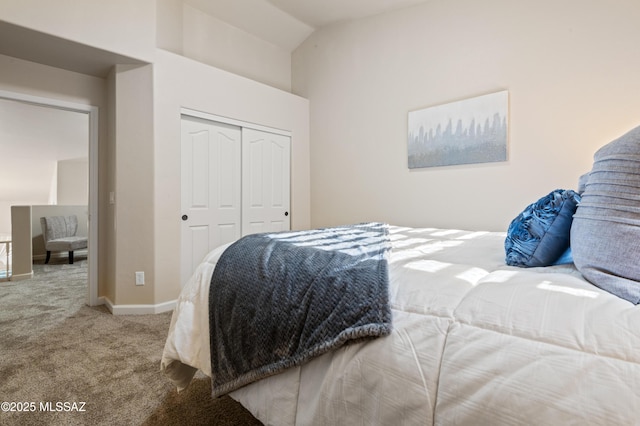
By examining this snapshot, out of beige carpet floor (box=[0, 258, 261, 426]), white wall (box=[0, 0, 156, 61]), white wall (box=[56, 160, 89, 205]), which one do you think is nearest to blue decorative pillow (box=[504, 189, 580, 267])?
beige carpet floor (box=[0, 258, 261, 426])

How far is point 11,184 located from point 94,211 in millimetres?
5595

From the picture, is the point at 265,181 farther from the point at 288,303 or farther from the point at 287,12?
the point at 288,303

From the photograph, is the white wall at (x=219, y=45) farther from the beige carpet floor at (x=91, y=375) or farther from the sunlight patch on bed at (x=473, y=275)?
the sunlight patch on bed at (x=473, y=275)

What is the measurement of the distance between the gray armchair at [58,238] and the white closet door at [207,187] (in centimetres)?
326

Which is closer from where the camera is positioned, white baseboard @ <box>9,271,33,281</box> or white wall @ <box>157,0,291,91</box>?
white wall @ <box>157,0,291,91</box>

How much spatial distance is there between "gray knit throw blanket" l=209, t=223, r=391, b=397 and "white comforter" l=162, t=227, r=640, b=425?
0.05 metres

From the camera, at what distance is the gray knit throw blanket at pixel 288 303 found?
0.86m

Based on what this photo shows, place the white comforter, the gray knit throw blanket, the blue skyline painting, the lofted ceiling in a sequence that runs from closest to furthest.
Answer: the white comforter → the gray knit throw blanket → the blue skyline painting → the lofted ceiling

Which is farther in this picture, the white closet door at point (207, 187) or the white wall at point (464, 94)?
the white closet door at point (207, 187)

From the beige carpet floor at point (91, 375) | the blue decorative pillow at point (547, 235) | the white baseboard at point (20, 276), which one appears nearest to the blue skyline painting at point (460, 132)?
the blue decorative pillow at point (547, 235)

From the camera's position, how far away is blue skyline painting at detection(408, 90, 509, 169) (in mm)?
2812

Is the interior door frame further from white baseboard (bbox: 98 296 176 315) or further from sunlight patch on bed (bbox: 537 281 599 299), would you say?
sunlight patch on bed (bbox: 537 281 599 299)

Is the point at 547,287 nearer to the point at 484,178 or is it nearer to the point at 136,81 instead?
the point at 484,178

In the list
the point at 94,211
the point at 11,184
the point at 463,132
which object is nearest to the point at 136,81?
the point at 94,211
